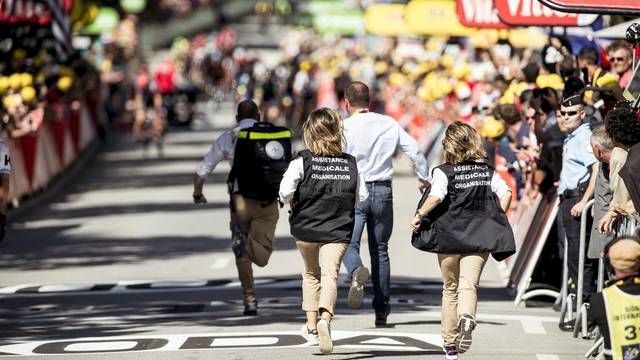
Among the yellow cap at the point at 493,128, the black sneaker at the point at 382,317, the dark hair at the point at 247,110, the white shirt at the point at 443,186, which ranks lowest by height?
the black sneaker at the point at 382,317

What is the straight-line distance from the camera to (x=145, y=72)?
3944 centimetres

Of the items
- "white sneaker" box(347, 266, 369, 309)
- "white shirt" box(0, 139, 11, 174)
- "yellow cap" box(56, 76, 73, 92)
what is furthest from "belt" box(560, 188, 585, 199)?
"yellow cap" box(56, 76, 73, 92)

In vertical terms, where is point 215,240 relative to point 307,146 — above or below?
A: below

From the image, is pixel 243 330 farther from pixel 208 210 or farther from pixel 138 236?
pixel 208 210

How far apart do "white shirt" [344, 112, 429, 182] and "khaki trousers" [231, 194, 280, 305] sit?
4.00ft

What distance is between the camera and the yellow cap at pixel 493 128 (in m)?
18.9

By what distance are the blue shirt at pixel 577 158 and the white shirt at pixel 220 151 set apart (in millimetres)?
2566

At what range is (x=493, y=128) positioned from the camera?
1894 cm

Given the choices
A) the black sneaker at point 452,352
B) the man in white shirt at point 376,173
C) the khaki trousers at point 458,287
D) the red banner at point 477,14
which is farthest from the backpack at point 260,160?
the red banner at point 477,14

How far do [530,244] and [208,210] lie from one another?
11.6 m

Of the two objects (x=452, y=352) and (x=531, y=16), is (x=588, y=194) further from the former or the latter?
(x=531, y=16)

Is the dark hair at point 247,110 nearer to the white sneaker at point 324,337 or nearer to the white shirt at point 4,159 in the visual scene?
the white shirt at point 4,159

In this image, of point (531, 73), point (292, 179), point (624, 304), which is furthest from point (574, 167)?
point (531, 73)

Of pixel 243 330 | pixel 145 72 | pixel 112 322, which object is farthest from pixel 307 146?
pixel 145 72
